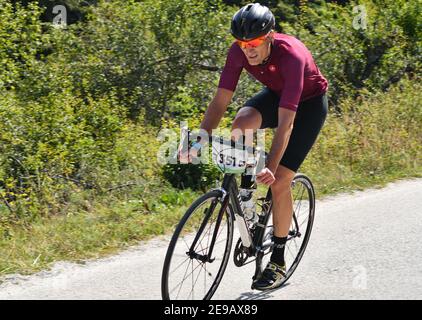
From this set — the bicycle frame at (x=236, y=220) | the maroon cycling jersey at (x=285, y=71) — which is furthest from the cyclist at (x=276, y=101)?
the bicycle frame at (x=236, y=220)

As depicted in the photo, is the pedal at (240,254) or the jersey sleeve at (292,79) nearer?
the jersey sleeve at (292,79)

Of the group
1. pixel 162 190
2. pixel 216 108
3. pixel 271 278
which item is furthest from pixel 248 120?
pixel 162 190

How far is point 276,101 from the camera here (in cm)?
506

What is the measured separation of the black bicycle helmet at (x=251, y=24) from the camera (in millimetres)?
4375

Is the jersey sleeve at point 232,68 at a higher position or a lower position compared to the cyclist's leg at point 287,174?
higher

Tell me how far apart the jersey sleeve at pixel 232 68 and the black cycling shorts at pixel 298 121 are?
329mm

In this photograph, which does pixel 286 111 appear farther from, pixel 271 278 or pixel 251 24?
pixel 271 278

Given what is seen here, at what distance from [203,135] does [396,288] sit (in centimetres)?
189

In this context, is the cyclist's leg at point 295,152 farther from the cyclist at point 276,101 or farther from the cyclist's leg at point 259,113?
the cyclist's leg at point 259,113

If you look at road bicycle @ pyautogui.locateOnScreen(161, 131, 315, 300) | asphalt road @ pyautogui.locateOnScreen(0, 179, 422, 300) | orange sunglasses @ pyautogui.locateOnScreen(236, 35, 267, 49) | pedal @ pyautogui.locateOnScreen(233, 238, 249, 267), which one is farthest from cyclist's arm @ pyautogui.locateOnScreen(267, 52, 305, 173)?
asphalt road @ pyautogui.locateOnScreen(0, 179, 422, 300)

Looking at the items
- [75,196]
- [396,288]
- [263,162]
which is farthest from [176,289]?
[75,196]

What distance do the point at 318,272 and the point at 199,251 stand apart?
4.27 feet

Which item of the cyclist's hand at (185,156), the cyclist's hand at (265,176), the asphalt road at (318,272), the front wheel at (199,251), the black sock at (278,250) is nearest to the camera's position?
the cyclist's hand at (265,176)

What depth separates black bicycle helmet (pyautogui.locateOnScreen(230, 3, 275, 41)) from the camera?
4.38 m
